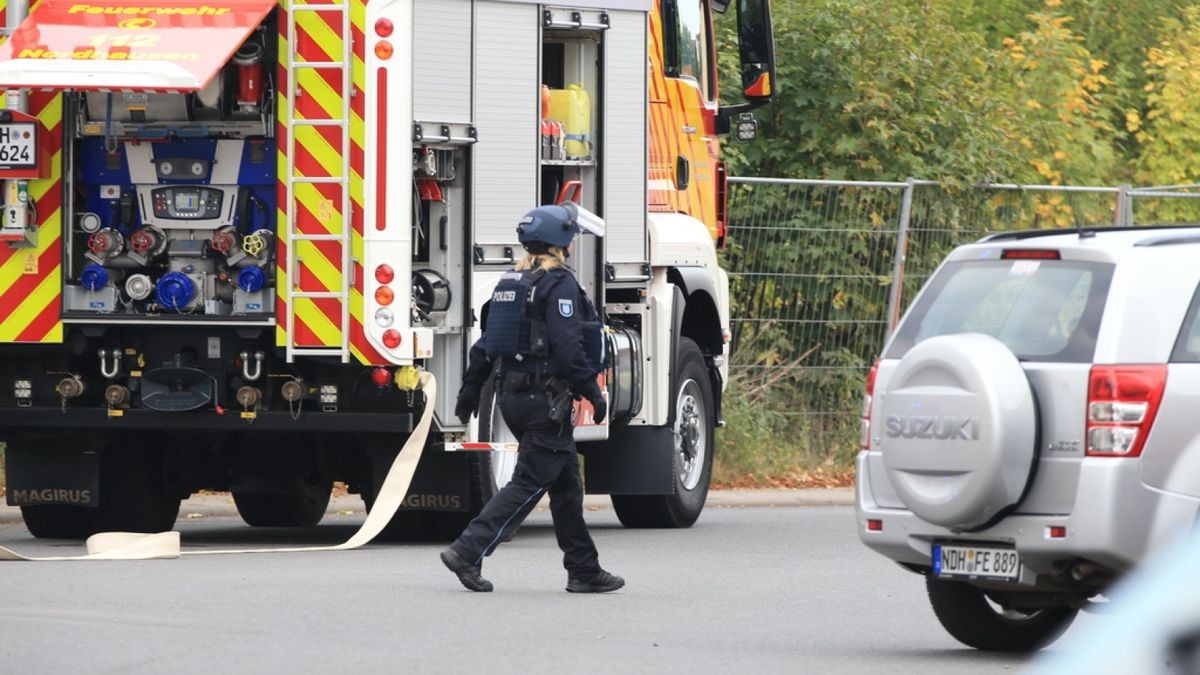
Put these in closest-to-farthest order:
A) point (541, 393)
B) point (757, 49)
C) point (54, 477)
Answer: point (541, 393), point (54, 477), point (757, 49)

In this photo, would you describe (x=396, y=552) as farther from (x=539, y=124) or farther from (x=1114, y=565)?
(x=1114, y=565)

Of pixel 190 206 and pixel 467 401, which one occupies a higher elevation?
pixel 190 206

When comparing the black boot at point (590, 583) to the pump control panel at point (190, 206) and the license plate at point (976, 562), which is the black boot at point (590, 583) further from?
the pump control panel at point (190, 206)

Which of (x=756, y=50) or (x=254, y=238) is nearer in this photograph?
(x=254, y=238)

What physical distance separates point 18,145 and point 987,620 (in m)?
6.07

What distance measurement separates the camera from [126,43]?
38.7 feet

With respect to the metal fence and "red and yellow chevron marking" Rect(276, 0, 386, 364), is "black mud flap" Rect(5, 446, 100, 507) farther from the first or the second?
the metal fence

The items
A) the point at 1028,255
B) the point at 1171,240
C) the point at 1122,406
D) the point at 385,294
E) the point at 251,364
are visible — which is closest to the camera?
the point at 1122,406

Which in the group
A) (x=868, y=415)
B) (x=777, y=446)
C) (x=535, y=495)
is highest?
(x=868, y=415)

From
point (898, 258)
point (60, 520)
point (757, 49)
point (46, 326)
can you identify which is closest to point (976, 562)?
point (46, 326)

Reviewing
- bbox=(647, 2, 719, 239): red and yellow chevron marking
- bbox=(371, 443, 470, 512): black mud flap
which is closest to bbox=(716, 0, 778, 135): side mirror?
bbox=(647, 2, 719, 239): red and yellow chevron marking

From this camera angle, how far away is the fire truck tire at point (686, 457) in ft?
48.1

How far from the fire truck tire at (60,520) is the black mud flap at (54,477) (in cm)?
34

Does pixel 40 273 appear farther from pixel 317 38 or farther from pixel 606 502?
pixel 606 502
